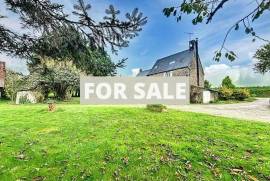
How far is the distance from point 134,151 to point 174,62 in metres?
43.6

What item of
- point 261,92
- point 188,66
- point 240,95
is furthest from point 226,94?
point 261,92

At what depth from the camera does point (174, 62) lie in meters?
51.6

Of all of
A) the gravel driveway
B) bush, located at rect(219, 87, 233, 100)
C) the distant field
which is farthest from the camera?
the distant field

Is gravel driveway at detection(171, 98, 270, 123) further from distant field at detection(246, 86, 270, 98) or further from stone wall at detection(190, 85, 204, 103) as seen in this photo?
distant field at detection(246, 86, 270, 98)

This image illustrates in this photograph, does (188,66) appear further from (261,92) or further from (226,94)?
(261,92)

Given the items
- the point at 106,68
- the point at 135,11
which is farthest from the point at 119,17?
the point at 106,68

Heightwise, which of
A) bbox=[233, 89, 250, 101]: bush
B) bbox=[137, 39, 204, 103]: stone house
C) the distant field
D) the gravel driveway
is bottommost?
the gravel driveway

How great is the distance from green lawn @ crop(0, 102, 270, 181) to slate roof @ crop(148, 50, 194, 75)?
34.6 meters

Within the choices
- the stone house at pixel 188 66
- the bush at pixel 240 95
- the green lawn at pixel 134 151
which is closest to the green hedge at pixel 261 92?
the stone house at pixel 188 66

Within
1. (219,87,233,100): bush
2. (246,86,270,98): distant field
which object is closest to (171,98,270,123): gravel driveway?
(219,87,233,100): bush

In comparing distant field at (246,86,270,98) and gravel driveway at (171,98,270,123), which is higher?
distant field at (246,86,270,98)

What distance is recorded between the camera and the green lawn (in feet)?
25.3

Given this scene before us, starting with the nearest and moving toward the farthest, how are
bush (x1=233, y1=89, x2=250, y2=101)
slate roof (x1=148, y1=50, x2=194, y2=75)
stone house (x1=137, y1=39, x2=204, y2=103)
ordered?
bush (x1=233, y1=89, x2=250, y2=101)
stone house (x1=137, y1=39, x2=204, y2=103)
slate roof (x1=148, y1=50, x2=194, y2=75)

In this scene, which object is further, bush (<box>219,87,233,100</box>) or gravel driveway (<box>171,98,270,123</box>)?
bush (<box>219,87,233,100</box>)
